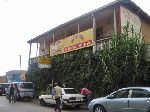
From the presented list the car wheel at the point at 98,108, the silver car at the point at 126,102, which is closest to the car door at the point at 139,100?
the silver car at the point at 126,102

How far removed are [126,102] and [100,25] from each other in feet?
48.6

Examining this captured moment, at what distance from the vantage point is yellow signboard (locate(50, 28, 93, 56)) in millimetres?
25284

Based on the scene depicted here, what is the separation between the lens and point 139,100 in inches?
543

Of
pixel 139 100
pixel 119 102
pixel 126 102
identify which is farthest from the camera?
pixel 119 102

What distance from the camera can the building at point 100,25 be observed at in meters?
23.9

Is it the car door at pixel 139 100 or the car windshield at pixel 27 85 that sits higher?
the car windshield at pixel 27 85

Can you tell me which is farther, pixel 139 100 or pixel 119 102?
pixel 119 102

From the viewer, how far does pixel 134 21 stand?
84.5ft

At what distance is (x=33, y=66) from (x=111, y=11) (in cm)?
1188

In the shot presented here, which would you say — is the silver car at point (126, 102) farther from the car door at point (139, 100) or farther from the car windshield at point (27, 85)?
the car windshield at point (27, 85)

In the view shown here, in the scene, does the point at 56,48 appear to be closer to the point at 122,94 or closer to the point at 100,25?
the point at 100,25

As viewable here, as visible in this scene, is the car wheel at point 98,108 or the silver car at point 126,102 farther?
the car wheel at point 98,108

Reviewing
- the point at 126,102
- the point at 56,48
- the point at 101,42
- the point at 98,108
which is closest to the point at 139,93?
the point at 126,102

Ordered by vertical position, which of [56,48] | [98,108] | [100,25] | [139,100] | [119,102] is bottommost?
[98,108]
